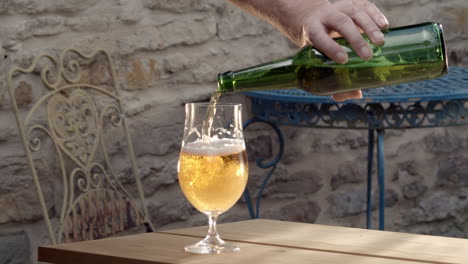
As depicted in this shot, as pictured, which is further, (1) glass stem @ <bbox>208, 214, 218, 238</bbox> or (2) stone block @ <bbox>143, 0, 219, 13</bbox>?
(2) stone block @ <bbox>143, 0, 219, 13</bbox>

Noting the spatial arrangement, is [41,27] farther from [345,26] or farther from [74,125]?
[345,26]

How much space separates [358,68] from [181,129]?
53.0 inches

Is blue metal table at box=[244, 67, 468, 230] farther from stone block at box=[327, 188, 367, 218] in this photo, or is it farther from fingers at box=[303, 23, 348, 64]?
fingers at box=[303, 23, 348, 64]

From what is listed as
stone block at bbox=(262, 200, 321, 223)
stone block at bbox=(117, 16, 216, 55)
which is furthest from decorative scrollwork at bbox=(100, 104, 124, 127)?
stone block at bbox=(262, 200, 321, 223)

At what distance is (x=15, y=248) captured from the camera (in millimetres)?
2279

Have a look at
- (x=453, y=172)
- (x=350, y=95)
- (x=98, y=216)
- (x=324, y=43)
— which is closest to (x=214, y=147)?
(x=324, y=43)

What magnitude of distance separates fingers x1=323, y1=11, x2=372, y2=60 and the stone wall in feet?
3.96

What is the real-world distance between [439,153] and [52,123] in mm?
1779

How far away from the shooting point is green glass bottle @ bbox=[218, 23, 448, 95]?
1.33 metres

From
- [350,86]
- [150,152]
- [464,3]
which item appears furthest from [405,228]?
[350,86]

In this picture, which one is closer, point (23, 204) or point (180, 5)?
point (23, 204)

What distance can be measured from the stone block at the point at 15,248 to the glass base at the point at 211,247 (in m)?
1.17

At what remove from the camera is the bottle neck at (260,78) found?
1345 millimetres

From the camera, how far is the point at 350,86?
Answer: 1.39m
